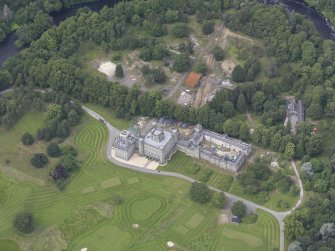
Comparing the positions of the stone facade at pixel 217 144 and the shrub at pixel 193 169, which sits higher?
the stone facade at pixel 217 144

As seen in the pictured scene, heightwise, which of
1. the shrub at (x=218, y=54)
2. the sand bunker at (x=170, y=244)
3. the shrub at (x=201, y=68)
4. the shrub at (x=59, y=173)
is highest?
the shrub at (x=218, y=54)

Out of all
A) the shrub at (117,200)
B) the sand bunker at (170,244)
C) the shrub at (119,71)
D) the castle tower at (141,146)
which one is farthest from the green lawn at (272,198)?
the shrub at (119,71)

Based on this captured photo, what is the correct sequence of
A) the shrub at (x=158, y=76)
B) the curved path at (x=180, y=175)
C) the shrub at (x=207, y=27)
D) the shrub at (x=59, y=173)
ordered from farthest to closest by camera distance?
the shrub at (x=207, y=27) → the shrub at (x=158, y=76) → the shrub at (x=59, y=173) → the curved path at (x=180, y=175)

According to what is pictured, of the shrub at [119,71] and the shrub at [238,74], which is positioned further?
the shrub at [119,71]

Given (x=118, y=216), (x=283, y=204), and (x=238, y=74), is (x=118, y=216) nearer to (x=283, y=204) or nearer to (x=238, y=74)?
(x=283, y=204)

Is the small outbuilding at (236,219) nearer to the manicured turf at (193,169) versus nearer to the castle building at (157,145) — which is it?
the manicured turf at (193,169)

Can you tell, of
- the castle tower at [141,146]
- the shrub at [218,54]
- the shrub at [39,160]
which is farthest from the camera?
the shrub at [218,54]

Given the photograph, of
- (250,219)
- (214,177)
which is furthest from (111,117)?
(250,219)
